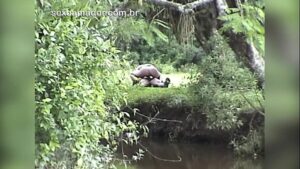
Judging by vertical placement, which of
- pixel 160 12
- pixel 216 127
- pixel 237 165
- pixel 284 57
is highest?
pixel 160 12

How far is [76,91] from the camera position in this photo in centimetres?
178

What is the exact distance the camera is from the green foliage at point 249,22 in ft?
5.41

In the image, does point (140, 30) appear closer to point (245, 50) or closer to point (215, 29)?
point (215, 29)

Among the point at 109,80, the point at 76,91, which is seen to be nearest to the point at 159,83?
the point at 109,80

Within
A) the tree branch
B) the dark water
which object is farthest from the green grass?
the tree branch

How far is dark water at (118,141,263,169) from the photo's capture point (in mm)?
1717

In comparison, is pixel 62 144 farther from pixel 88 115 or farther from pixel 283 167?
pixel 283 167

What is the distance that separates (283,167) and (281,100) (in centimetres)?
23

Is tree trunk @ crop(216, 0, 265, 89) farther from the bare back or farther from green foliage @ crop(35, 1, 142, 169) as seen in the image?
green foliage @ crop(35, 1, 142, 169)

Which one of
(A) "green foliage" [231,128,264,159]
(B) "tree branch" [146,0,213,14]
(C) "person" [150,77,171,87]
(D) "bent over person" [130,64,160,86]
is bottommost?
(A) "green foliage" [231,128,264,159]

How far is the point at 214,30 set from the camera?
1.68 metres

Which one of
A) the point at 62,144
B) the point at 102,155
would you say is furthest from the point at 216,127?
the point at 62,144

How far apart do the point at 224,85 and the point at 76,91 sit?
520 mm

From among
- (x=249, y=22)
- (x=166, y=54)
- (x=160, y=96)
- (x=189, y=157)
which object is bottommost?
(x=189, y=157)
